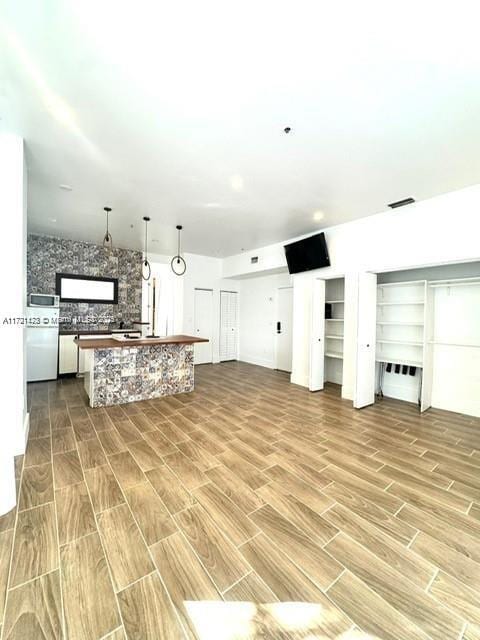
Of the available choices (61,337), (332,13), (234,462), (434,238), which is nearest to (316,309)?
(434,238)

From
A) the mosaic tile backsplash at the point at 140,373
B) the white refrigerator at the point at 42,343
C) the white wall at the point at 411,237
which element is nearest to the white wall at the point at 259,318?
the white wall at the point at 411,237

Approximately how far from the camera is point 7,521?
5.59ft

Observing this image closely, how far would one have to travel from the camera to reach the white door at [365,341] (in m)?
4.12

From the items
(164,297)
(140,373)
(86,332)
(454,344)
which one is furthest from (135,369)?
(454,344)

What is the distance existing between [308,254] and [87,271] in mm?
5128

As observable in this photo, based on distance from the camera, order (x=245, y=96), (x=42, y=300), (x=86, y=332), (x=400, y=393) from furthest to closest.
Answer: (x=86, y=332), (x=42, y=300), (x=400, y=393), (x=245, y=96)

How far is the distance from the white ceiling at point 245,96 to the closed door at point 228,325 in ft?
14.4

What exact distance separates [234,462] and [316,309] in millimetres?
3237

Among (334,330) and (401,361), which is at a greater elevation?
(334,330)

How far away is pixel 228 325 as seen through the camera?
25.7 ft

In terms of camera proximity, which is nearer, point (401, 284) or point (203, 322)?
point (401, 284)

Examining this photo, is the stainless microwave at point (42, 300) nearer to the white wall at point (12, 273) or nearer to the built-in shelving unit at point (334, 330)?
the white wall at point (12, 273)

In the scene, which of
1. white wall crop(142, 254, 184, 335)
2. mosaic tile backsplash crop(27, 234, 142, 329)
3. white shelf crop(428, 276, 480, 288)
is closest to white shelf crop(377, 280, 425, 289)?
white shelf crop(428, 276, 480, 288)

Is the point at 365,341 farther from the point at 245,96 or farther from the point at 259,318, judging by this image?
the point at 245,96
